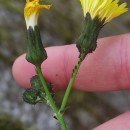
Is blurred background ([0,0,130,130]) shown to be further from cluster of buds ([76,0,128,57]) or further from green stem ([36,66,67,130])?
cluster of buds ([76,0,128,57])

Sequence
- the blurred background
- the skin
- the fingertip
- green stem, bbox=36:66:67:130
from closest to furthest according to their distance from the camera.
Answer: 1. green stem, bbox=36:66:67:130
2. the skin
3. the fingertip
4. the blurred background

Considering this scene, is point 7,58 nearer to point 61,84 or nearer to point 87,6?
point 61,84

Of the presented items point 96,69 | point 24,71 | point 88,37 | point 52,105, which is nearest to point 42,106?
point 24,71

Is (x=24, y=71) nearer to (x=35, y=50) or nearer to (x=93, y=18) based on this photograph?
(x=35, y=50)

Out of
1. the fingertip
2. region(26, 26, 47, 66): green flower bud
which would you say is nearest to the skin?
the fingertip

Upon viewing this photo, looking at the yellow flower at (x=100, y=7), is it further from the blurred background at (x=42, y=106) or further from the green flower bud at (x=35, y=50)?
the blurred background at (x=42, y=106)

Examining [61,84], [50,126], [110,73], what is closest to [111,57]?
[110,73]
